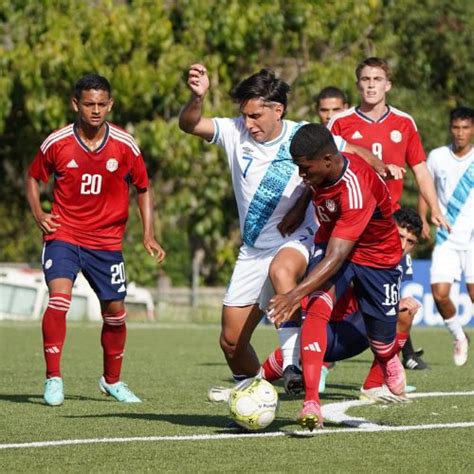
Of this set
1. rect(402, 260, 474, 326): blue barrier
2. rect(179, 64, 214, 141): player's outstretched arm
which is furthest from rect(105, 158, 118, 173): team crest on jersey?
rect(402, 260, 474, 326): blue barrier

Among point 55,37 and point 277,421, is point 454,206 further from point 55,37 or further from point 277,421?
point 55,37

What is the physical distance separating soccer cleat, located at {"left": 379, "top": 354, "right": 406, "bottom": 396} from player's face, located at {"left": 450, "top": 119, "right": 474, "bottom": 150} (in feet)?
17.6

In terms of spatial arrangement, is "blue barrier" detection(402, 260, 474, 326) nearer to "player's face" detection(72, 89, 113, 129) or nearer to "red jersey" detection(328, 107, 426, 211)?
"red jersey" detection(328, 107, 426, 211)

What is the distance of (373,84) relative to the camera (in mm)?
10578

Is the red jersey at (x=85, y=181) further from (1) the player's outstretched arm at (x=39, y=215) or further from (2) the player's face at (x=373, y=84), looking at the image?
(2) the player's face at (x=373, y=84)

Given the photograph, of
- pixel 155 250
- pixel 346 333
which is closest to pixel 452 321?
pixel 155 250

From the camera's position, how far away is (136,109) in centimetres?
2508

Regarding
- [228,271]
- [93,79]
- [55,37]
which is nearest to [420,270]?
[228,271]

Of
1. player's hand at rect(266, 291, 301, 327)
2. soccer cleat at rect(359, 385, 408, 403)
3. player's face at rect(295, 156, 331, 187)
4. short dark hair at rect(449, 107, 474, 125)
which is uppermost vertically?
short dark hair at rect(449, 107, 474, 125)

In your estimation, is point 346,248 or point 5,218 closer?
point 346,248

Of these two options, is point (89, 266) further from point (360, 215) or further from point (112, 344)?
point (360, 215)

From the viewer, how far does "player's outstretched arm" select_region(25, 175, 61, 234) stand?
385 inches

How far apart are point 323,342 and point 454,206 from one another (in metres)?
6.66

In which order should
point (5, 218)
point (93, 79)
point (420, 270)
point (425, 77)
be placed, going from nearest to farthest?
1. point (93, 79)
2. point (420, 270)
3. point (425, 77)
4. point (5, 218)
